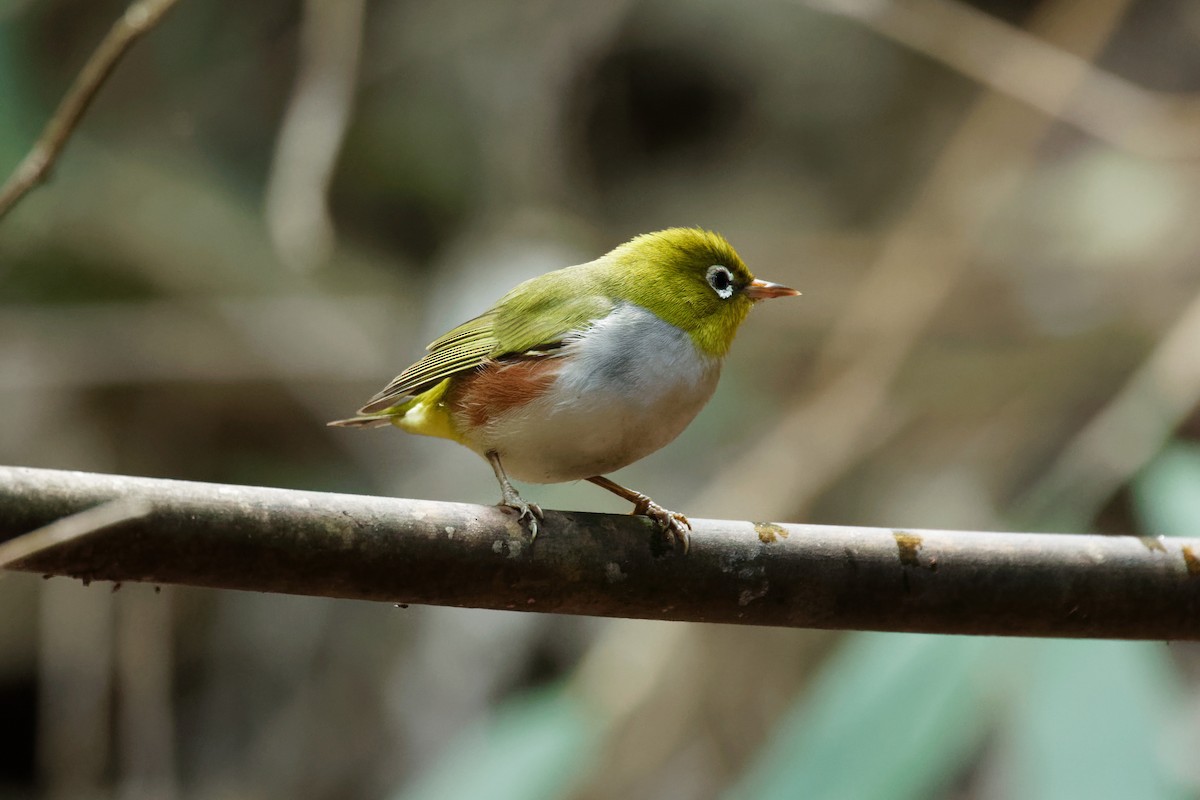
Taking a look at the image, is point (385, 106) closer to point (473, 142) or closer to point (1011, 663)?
point (473, 142)

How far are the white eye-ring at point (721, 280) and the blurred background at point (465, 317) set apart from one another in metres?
1.48

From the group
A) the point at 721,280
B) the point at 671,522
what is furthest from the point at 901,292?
the point at 671,522

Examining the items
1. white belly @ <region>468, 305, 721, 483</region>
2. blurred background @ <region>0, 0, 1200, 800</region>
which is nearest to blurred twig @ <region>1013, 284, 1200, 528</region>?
blurred background @ <region>0, 0, 1200, 800</region>

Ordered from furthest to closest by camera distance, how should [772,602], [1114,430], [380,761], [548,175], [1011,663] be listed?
[548,175] → [380,761] → [1114,430] → [1011,663] → [772,602]

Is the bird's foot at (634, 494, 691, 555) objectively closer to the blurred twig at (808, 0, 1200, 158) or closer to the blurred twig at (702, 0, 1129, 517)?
the blurred twig at (702, 0, 1129, 517)

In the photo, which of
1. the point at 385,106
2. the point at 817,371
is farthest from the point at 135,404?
the point at 817,371

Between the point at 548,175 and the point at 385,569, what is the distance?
5552 mm

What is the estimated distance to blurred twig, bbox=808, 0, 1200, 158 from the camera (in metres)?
5.61

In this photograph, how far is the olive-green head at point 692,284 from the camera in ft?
9.72

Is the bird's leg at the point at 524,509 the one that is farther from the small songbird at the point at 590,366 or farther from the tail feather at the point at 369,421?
the tail feather at the point at 369,421

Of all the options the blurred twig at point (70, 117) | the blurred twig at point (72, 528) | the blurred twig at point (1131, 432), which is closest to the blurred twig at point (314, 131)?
the blurred twig at point (70, 117)

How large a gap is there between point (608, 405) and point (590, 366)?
12 cm

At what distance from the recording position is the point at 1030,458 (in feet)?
18.9

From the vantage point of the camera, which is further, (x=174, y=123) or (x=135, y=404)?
(x=174, y=123)
